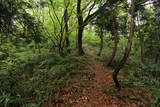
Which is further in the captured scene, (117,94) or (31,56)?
(31,56)

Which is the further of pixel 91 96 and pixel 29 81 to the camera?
pixel 29 81

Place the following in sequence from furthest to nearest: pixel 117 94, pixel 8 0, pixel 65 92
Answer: pixel 65 92, pixel 117 94, pixel 8 0

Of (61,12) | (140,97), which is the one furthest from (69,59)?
(140,97)

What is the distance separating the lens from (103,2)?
833cm

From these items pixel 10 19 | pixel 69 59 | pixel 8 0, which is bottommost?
pixel 69 59

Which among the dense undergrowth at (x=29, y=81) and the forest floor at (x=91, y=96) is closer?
the forest floor at (x=91, y=96)

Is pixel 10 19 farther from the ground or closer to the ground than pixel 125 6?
closer to the ground

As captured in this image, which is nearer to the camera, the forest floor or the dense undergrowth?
the forest floor

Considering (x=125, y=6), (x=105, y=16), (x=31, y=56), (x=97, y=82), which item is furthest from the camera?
(x=31, y=56)

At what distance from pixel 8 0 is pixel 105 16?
6.53 m

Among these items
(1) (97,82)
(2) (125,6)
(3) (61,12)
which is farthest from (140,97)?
(3) (61,12)

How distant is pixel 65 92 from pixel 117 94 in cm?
252

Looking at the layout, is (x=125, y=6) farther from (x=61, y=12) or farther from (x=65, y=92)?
(x=65, y=92)

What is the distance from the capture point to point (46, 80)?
6793mm
